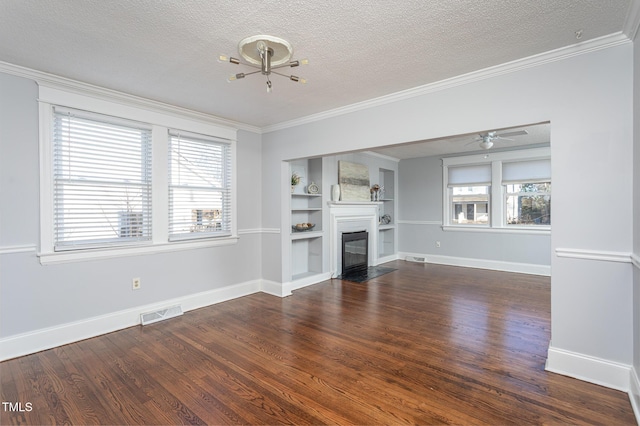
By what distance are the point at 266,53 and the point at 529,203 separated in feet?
19.6

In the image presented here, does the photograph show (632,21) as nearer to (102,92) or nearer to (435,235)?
(102,92)

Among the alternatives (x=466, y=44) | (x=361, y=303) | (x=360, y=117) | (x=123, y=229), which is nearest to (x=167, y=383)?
(x=123, y=229)

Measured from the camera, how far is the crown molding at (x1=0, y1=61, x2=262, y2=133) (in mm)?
2726

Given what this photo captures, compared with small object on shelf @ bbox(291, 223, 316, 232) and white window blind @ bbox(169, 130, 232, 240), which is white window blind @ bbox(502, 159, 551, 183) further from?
white window blind @ bbox(169, 130, 232, 240)

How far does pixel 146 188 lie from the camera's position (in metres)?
3.61

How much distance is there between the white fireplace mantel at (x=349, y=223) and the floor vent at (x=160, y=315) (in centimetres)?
275

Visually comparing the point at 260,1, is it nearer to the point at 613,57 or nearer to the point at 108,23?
the point at 108,23

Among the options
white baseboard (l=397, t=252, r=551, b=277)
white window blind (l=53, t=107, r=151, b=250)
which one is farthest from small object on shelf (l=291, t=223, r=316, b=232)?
white baseboard (l=397, t=252, r=551, b=277)

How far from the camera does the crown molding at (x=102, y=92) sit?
8.94 ft

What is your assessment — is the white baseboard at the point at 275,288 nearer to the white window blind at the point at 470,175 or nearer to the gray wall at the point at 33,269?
the gray wall at the point at 33,269

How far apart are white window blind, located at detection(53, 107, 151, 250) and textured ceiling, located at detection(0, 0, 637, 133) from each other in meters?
0.49

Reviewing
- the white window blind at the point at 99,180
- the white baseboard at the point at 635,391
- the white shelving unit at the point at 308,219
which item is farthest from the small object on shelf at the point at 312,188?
the white baseboard at the point at 635,391

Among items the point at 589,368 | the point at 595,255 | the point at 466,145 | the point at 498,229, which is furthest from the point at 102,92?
the point at 498,229

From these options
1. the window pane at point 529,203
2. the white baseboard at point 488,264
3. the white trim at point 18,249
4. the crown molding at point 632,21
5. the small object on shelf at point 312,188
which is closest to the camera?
the crown molding at point 632,21
